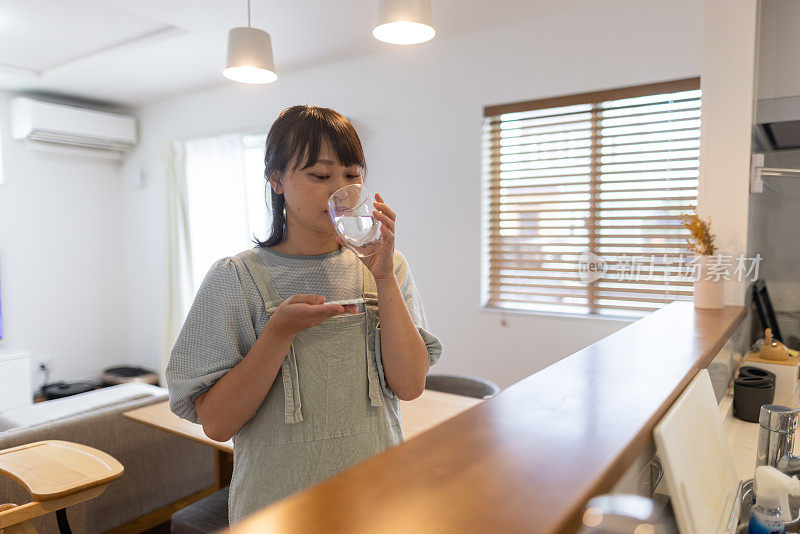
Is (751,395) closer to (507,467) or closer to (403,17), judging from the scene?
(507,467)

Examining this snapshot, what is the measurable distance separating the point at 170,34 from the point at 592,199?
2.59m

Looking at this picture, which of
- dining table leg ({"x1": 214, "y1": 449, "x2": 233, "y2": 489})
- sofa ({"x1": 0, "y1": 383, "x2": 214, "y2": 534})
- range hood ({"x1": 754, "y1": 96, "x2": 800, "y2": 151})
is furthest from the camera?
dining table leg ({"x1": 214, "y1": 449, "x2": 233, "y2": 489})

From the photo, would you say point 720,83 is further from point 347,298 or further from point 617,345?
point 347,298

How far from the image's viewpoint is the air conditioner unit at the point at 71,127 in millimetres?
4383

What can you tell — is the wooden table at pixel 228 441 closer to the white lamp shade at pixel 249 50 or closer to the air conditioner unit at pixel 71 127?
the white lamp shade at pixel 249 50

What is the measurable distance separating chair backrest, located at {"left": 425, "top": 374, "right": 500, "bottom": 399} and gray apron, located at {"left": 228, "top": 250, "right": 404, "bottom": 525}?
1.43 metres

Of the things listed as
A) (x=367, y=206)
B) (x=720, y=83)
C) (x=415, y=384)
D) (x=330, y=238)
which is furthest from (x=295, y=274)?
(x=720, y=83)

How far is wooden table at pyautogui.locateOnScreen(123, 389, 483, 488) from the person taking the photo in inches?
70.6

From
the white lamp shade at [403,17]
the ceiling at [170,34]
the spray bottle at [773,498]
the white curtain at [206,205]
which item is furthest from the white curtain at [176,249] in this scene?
the spray bottle at [773,498]

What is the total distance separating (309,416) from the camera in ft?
3.20

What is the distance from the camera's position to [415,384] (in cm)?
104

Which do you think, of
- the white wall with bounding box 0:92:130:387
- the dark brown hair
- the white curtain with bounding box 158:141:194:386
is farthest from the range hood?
the white wall with bounding box 0:92:130:387

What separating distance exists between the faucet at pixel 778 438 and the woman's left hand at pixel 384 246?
0.73 meters

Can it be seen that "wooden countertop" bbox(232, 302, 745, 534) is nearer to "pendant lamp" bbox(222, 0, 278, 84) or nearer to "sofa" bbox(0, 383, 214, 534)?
"pendant lamp" bbox(222, 0, 278, 84)
